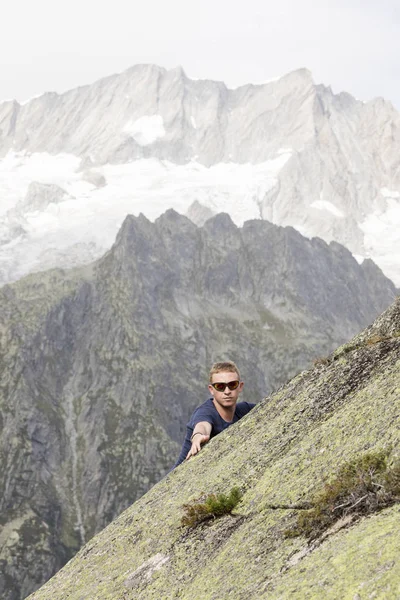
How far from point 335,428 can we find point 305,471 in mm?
1193

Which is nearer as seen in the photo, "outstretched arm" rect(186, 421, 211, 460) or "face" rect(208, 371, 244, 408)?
"face" rect(208, 371, 244, 408)

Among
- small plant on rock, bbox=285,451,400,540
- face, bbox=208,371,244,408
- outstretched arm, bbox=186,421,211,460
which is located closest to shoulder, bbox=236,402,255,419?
face, bbox=208,371,244,408

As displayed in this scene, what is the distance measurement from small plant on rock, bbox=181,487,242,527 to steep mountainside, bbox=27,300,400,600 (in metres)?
0.13

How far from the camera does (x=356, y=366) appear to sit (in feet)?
40.6

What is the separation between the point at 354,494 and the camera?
7711 mm

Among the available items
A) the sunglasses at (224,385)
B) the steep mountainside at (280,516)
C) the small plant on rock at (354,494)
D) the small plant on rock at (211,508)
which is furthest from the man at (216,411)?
the small plant on rock at (354,494)

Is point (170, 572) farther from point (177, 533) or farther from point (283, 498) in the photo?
point (283, 498)

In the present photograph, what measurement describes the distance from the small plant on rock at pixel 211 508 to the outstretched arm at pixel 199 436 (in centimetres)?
342

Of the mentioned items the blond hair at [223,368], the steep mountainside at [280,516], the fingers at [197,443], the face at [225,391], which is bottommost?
the steep mountainside at [280,516]

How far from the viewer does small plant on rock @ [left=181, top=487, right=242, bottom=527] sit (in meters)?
10.1

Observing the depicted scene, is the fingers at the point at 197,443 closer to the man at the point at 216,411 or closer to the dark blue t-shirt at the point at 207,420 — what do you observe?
the man at the point at 216,411

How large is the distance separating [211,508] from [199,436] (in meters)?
3.71

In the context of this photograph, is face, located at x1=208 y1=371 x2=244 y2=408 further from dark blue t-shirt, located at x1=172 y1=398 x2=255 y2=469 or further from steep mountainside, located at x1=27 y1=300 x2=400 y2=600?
steep mountainside, located at x1=27 y1=300 x2=400 y2=600

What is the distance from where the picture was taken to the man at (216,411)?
13492 millimetres
